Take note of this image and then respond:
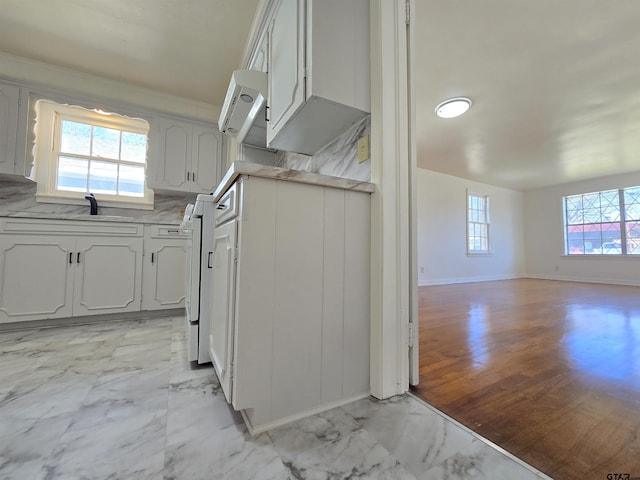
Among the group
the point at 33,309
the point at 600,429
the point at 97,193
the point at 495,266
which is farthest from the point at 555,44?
the point at 495,266

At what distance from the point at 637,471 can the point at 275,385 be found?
1021 millimetres

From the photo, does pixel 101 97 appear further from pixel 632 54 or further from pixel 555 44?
pixel 632 54

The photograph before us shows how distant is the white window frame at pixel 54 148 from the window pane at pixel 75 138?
1.6 inches

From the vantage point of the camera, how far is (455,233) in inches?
215

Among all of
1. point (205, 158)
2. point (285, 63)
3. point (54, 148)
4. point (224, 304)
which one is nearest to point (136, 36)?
point (205, 158)

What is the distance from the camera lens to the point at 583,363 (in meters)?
1.37

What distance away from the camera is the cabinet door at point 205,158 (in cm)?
298

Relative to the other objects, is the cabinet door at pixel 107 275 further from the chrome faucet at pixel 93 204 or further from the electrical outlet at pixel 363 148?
the electrical outlet at pixel 363 148

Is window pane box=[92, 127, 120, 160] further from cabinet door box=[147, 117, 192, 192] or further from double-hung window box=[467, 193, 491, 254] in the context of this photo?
Answer: double-hung window box=[467, 193, 491, 254]

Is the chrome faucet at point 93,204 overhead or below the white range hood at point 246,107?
below

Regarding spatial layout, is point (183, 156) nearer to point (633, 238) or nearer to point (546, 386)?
point (546, 386)

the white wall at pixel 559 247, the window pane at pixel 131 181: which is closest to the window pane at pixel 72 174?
the window pane at pixel 131 181

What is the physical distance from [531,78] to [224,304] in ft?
11.3

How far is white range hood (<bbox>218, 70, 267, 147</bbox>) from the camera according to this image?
1637 millimetres
